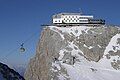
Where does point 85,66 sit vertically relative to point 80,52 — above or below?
below

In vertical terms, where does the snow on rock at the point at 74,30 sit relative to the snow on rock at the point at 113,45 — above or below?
above

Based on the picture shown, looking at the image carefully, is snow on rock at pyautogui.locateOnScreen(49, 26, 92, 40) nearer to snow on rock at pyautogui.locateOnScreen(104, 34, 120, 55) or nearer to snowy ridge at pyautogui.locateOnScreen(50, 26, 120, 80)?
snowy ridge at pyautogui.locateOnScreen(50, 26, 120, 80)

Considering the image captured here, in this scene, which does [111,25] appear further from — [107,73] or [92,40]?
[107,73]

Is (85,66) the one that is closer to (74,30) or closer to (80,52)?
(80,52)

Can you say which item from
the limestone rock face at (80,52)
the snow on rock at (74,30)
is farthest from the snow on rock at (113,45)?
the snow on rock at (74,30)


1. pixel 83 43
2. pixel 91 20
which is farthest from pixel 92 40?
pixel 91 20

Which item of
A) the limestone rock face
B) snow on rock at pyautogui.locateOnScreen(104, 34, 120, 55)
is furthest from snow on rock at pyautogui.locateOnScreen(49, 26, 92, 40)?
snow on rock at pyautogui.locateOnScreen(104, 34, 120, 55)

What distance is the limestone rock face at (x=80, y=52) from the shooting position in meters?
164

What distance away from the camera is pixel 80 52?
180750 mm

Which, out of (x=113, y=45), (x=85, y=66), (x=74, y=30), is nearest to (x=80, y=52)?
(x=74, y=30)

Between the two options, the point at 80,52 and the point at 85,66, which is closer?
the point at 85,66

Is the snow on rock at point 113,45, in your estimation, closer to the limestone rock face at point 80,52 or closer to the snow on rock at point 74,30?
the limestone rock face at point 80,52

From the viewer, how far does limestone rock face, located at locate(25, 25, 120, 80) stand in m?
164

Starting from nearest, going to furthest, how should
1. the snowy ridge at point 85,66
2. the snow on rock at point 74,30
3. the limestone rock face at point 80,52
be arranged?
the snowy ridge at point 85,66 → the limestone rock face at point 80,52 → the snow on rock at point 74,30
